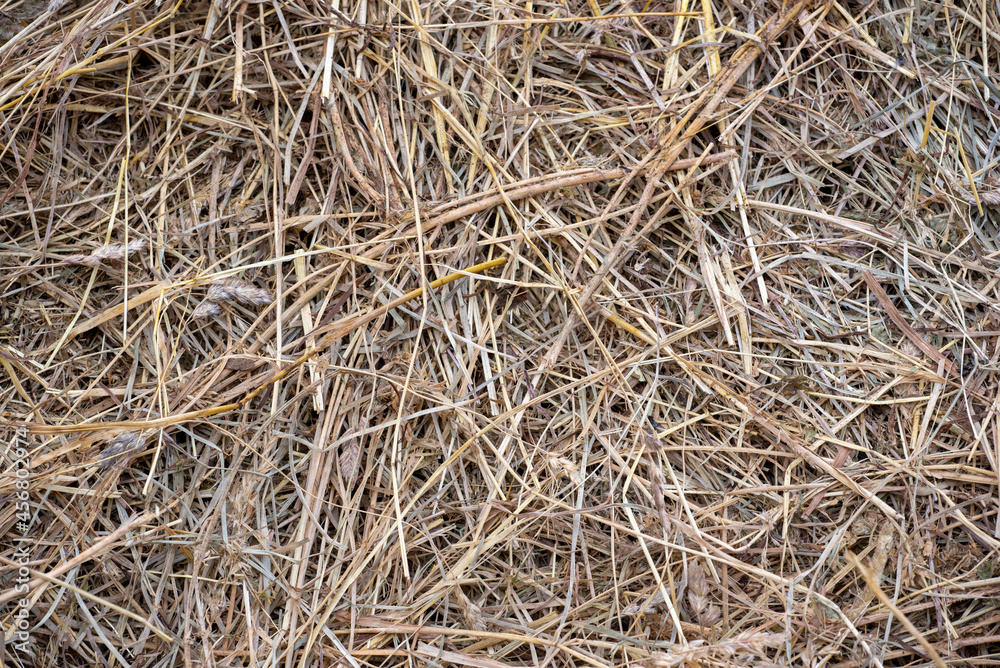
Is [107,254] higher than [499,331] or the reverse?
higher

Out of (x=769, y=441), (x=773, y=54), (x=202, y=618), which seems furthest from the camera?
(x=773, y=54)

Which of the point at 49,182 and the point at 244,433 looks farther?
the point at 49,182

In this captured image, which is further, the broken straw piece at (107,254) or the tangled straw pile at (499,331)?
the broken straw piece at (107,254)

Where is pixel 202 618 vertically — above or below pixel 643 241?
below

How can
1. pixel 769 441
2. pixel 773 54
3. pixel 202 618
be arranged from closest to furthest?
pixel 202 618 → pixel 769 441 → pixel 773 54

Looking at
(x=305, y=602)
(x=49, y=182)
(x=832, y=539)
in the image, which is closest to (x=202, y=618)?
(x=305, y=602)

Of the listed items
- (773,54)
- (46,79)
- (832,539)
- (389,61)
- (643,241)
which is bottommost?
(832,539)

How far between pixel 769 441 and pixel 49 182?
1964 mm

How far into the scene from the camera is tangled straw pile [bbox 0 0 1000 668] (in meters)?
1.55

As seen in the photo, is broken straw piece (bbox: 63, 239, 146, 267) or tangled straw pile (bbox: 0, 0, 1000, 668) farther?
broken straw piece (bbox: 63, 239, 146, 267)

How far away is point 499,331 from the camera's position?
1679mm

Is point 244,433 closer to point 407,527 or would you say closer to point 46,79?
point 407,527

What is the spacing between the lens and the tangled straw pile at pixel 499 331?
5.08ft

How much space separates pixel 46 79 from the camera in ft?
5.45
